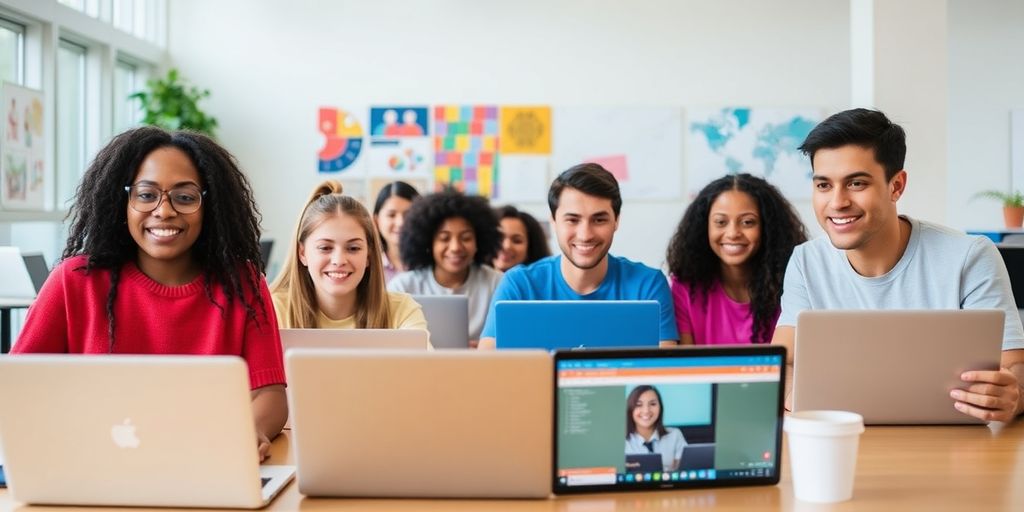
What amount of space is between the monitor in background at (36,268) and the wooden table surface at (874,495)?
3314mm

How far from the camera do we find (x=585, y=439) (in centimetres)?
137

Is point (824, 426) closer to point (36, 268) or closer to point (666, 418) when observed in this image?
point (666, 418)

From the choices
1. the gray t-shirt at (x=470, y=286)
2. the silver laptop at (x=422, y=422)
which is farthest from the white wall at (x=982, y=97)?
the silver laptop at (x=422, y=422)

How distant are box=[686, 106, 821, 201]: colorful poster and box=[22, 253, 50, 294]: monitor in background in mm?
4286

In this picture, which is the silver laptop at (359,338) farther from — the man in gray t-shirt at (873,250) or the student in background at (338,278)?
the man in gray t-shirt at (873,250)

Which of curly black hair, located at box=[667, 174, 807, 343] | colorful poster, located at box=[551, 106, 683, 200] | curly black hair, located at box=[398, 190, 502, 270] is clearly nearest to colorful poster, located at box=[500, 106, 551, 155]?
colorful poster, located at box=[551, 106, 683, 200]

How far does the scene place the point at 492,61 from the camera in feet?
22.6

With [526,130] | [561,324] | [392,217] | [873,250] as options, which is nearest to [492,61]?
[526,130]

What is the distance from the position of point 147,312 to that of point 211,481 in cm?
73

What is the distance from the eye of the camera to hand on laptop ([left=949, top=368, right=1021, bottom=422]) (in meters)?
1.75

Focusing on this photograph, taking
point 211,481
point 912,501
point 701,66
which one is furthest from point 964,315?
point 701,66

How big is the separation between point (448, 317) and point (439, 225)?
44.5 inches

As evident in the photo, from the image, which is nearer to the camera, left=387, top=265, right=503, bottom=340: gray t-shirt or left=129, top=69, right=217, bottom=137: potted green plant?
left=387, top=265, right=503, bottom=340: gray t-shirt

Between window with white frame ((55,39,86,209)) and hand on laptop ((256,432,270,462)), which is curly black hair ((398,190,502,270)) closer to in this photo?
hand on laptop ((256,432,270,462))
